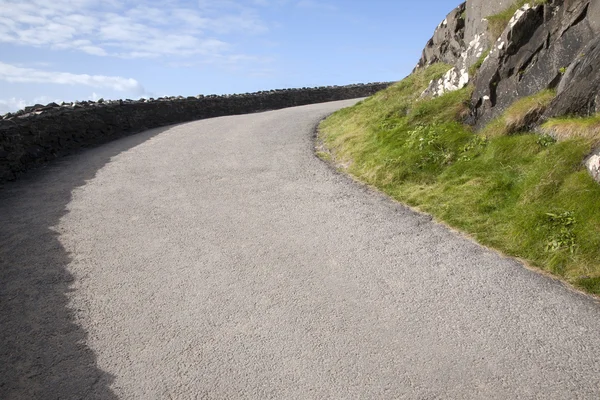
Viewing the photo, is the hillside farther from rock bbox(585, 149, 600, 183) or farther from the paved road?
the paved road

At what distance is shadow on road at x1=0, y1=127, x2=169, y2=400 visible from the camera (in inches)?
186

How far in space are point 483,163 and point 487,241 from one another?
2.60 meters

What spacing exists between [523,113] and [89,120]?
13.8 meters

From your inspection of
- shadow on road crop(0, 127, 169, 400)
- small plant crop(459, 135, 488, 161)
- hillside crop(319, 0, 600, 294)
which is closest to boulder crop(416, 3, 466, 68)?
hillside crop(319, 0, 600, 294)

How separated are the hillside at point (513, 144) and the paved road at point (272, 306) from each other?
627mm

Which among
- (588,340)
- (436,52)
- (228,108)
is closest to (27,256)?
(588,340)

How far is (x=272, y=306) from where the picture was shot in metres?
5.93

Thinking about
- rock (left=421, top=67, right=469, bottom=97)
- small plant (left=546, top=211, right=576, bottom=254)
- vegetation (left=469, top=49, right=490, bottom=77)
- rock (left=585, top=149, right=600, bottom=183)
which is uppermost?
vegetation (left=469, top=49, right=490, bottom=77)

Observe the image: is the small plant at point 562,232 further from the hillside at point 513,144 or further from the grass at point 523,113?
the grass at point 523,113

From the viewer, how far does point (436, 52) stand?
1991cm

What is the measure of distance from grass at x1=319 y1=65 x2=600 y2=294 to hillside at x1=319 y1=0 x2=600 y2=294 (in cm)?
2

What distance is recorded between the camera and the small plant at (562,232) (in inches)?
263

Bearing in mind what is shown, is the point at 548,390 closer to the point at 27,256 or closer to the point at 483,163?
the point at 483,163

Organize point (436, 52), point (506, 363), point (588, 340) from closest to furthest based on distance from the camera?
point (506, 363) < point (588, 340) < point (436, 52)
